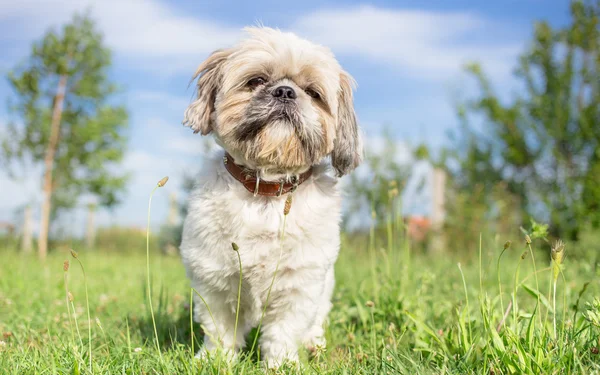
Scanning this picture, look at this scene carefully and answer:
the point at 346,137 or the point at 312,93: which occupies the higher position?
the point at 312,93

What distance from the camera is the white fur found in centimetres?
336

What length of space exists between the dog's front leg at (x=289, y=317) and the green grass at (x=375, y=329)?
0.45ft

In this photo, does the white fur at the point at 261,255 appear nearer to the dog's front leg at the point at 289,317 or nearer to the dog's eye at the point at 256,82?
the dog's front leg at the point at 289,317

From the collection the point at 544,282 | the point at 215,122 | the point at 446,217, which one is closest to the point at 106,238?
the point at 446,217

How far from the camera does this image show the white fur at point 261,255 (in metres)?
3.36

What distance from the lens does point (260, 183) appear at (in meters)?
3.43

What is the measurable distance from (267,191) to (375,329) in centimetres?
131

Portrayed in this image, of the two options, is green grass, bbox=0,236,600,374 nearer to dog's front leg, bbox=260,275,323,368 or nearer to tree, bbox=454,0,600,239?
dog's front leg, bbox=260,275,323,368

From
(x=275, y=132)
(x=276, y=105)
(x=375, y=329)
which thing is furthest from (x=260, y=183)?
(x=375, y=329)

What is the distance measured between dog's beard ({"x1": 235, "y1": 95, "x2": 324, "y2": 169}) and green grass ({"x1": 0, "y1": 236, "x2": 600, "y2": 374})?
1.15 m

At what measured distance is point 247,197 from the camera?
345cm

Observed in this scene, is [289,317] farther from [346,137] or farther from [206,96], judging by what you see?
[206,96]

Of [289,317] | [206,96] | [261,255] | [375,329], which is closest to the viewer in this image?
[261,255]

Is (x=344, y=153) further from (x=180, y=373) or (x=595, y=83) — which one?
(x=595, y=83)
